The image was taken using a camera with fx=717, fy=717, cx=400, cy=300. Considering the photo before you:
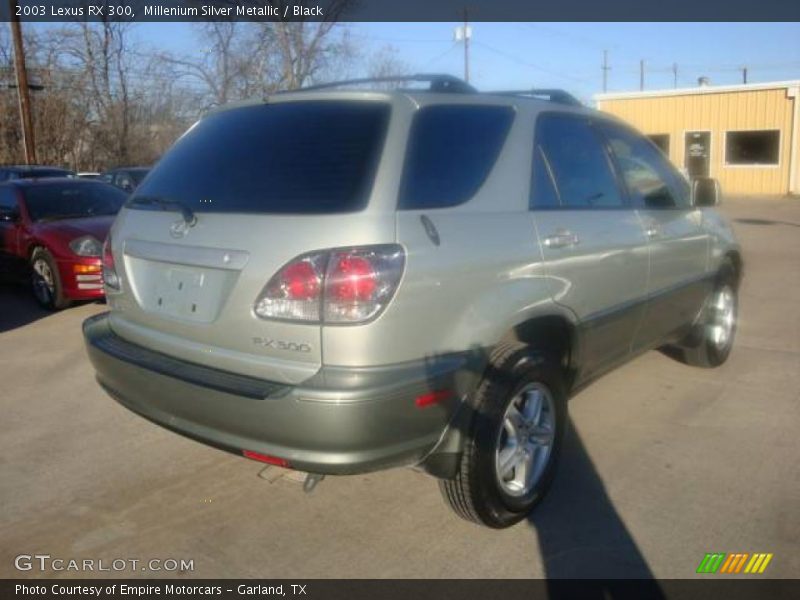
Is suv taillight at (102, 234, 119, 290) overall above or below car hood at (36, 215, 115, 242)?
above

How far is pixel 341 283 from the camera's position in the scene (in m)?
2.54

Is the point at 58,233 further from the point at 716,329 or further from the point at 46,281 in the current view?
the point at 716,329

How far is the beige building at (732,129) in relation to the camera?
24.5 meters

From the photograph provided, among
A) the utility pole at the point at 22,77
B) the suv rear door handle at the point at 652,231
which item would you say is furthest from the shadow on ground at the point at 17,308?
the utility pole at the point at 22,77

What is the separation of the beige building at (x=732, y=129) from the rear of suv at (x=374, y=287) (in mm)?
22986

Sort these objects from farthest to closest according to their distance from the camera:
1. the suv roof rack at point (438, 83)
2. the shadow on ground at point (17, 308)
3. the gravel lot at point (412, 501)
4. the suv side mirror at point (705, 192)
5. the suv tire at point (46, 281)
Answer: the suv tire at point (46, 281), the shadow on ground at point (17, 308), the suv side mirror at point (705, 192), the suv roof rack at point (438, 83), the gravel lot at point (412, 501)

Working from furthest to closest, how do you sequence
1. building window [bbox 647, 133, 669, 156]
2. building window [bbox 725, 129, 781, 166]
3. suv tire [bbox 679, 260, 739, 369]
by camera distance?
building window [bbox 647, 133, 669, 156], building window [bbox 725, 129, 781, 166], suv tire [bbox 679, 260, 739, 369]

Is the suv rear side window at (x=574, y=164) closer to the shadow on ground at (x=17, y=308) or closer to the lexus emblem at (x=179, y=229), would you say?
the lexus emblem at (x=179, y=229)

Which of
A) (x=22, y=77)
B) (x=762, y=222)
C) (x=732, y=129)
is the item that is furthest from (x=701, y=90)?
(x=22, y=77)

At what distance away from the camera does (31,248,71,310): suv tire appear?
777cm

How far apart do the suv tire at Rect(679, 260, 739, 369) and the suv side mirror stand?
2.32 feet

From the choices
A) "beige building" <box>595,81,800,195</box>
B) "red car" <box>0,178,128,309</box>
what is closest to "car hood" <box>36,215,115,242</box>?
"red car" <box>0,178,128,309</box>

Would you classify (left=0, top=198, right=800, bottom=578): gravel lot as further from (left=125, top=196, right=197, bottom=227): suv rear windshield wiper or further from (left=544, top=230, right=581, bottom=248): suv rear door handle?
(left=125, top=196, right=197, bottom=227): suv rear windshield wiper

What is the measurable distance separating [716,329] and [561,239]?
8.67 ft
